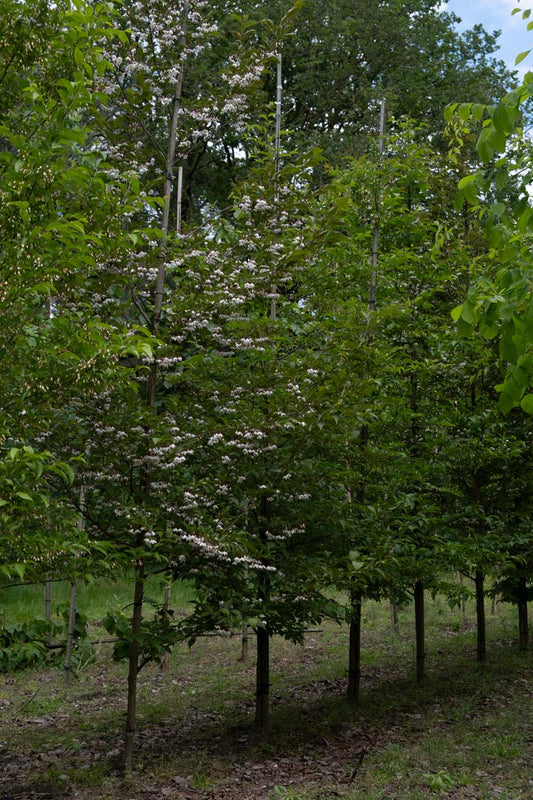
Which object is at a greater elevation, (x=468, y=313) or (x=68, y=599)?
(x=468, y=313)

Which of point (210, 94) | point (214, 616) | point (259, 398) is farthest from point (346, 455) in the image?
point (210, 94)

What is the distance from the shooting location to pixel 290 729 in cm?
705

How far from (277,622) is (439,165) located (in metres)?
6.47

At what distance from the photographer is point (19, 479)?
11.9 feet

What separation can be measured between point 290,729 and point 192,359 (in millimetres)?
3921

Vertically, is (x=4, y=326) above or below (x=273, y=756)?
above

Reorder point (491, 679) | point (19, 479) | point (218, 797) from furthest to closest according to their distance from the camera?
point (491, 679) < point (218, 797) < point (19, 479)

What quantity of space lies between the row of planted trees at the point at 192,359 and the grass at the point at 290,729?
0.50m

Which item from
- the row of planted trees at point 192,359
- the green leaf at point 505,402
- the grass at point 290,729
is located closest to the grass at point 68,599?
the grass at point 290,729

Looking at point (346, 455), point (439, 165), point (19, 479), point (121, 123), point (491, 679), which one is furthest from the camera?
point (439, 165)

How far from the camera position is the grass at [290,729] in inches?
222

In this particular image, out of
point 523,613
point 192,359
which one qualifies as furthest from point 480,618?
point 192,359

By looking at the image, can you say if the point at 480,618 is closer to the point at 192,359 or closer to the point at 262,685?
the point at 262,685

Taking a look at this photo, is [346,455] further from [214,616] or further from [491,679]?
[491,679]
